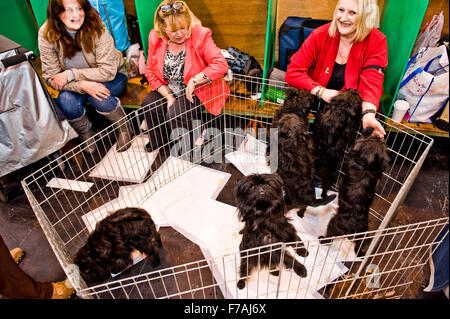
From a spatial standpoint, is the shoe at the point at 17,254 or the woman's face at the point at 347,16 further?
the shoe at the point at 17,254

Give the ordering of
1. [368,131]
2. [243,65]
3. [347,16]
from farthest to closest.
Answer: [243,65] < [347,16] < [368,131]

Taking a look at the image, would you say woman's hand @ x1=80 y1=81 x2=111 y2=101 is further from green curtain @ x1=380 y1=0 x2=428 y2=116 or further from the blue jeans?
green curtain @ x1=380 y1=0 x2=428 y2=116

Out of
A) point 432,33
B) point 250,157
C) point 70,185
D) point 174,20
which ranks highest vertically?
point 174,20

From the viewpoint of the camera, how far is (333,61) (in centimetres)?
290

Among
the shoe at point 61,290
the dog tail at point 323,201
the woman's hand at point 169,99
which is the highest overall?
the woman's hand at point 169,99

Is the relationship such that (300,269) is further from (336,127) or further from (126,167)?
(126,167)

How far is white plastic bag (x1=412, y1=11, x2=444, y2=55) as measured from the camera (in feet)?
10.4

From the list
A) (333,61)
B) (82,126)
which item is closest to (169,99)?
(82,126)

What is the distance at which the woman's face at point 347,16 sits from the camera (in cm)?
255

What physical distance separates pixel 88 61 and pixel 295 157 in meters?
2.35

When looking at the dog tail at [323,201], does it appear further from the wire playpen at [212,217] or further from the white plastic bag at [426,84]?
the white plastic bag at [426,84]

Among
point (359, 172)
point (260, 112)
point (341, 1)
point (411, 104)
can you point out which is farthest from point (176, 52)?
point (411, 104)

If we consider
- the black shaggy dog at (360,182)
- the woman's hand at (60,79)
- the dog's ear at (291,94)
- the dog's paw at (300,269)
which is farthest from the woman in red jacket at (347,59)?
the woman's hand at (60,79)

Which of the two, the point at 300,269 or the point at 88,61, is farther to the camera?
the point at 88,61
